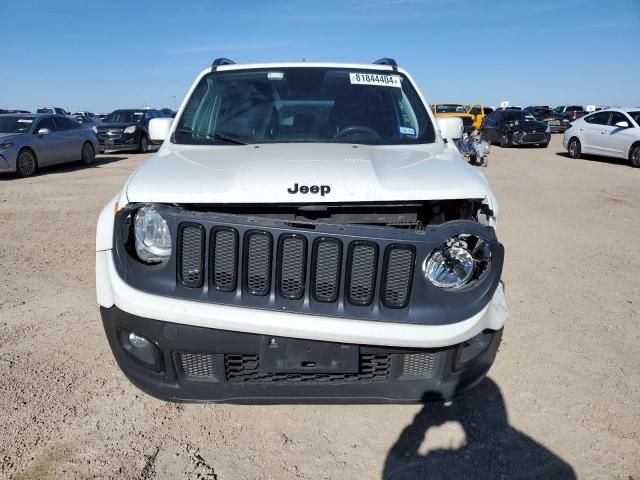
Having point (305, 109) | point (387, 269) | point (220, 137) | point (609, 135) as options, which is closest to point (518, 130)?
point (609, 135)

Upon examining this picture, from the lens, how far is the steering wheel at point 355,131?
11.7 feet

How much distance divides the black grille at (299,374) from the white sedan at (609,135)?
1495 centimetres

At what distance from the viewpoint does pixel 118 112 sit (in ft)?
67.0

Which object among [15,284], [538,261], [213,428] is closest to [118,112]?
[15,284]

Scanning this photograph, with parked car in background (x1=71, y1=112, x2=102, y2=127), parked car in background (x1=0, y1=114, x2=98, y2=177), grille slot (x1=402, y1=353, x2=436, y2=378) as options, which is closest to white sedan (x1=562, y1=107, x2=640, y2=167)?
grille slot (x1=402, y1=353, x2=436, y2=378)

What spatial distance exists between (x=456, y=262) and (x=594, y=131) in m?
16.2

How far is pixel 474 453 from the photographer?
2621 millimetres

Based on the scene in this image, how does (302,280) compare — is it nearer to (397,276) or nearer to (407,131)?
(397,276)

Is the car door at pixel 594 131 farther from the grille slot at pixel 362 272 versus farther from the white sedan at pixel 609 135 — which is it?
the grille slot at pixel 362 272

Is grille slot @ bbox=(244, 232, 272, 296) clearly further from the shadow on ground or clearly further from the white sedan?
the shadow on ground

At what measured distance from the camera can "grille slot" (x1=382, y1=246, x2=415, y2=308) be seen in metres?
2.24

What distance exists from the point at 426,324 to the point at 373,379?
0.42 metres

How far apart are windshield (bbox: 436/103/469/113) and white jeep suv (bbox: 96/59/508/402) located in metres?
25.8

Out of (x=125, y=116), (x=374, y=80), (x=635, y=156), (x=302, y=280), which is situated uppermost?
(x=374, y=80)
